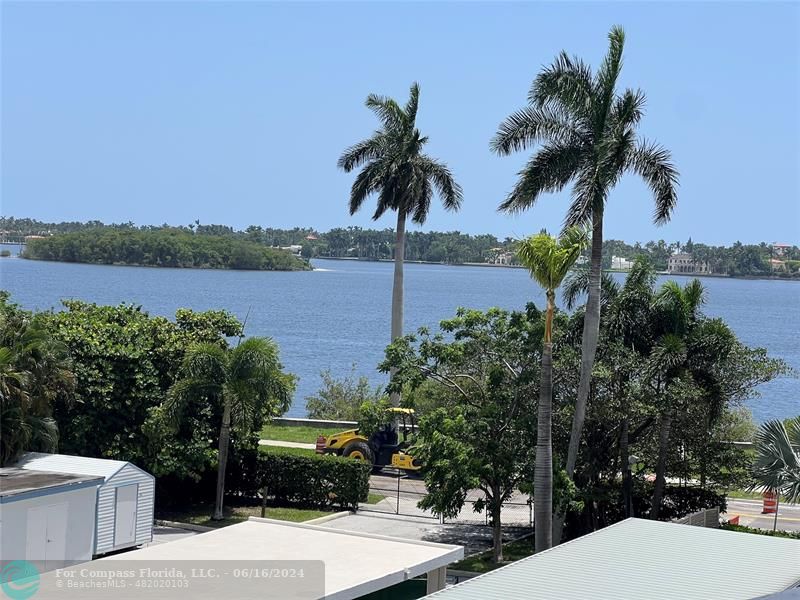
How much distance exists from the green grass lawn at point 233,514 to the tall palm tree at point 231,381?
0.44 meters

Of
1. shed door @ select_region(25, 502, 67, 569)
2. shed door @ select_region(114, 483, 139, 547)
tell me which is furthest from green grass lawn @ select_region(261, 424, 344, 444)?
shed door @ select_region(25, 502, 67, 569)

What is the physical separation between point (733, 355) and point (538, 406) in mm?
4667

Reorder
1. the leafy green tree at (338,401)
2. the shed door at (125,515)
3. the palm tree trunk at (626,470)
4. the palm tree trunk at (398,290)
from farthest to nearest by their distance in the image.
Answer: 1. the leafy green tree at (338,401)
2. the palm tree trunk at (398,290)
3. the palm tree trunk at (626,470)
4. the shed door at (125,515)

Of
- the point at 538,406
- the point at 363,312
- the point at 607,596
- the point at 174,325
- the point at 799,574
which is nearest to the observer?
the point at 607,596

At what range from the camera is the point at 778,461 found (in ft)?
73.3

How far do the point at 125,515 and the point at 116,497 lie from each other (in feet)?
1.58

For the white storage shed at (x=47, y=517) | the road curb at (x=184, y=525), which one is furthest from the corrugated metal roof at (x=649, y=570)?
the road curb at (x=184, y=525)

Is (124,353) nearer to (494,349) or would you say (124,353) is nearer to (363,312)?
(494,349)

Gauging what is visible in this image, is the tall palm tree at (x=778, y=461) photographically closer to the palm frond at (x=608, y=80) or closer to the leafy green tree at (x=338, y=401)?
the palm frond at (x=608, y=80)

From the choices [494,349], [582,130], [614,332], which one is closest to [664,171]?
[582,130]

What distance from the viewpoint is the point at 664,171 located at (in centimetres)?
2612

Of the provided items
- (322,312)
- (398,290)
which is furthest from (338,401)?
(322,312)

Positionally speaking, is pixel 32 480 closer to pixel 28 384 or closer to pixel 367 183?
pixel 28 384

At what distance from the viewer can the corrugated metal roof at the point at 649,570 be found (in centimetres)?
1415
